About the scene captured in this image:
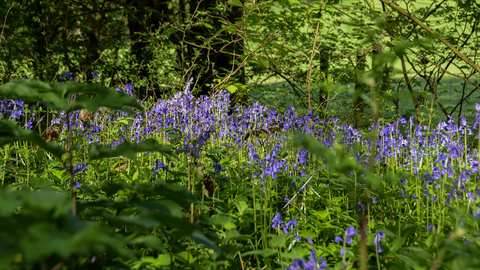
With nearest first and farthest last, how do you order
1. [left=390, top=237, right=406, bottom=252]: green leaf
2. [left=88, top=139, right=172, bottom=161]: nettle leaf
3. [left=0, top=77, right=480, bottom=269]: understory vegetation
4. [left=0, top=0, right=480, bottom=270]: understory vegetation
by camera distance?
[left=0, top=77, right=480, bottom=269]: understory vegetation → [left=0, top=0, right=480, bottom=270]: understory vegetation → [left=88, top=139, right=172, bottom=161]: nettle leaf → [left=390, top=237, right=406, bottom=252]: green leaf

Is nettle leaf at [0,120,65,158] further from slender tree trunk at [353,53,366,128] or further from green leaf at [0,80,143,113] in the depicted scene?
slender tree trunk at [353,53,366,128]

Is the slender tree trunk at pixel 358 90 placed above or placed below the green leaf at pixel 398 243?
above

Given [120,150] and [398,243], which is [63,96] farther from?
[398,243]

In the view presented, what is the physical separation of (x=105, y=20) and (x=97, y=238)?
11.6m

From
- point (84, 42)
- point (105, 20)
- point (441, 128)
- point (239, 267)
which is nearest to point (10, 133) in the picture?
point (239, 267)

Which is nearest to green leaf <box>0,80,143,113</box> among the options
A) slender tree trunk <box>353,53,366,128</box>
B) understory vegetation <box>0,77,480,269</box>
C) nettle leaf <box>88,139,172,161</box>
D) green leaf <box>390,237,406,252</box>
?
understory vegetation <box>0,77,480,269</box>

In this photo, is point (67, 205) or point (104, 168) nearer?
point (67, 205)

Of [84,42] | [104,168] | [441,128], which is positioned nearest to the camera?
[104,168]

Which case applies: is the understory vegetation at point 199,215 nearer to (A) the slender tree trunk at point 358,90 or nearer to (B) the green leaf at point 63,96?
(B) the green leaf at point 63,96

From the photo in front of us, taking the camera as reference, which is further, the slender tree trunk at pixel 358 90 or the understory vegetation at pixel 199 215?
the slender tree trunk at pixel 358 90

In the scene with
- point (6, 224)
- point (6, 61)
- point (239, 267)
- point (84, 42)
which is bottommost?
point (239, 267)

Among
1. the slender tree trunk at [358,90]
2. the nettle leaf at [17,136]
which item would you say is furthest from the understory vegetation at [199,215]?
the slender tree trunk at [358,90]

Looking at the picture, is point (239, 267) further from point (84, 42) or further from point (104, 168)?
point (84, 42)

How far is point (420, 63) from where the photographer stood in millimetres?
6223
